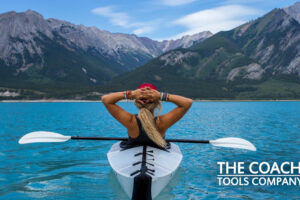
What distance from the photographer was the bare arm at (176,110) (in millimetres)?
9469

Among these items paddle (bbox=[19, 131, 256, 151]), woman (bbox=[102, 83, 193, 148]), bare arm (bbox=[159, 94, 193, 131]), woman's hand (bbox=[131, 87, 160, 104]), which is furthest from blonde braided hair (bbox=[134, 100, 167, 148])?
paddle (bbox=[19, 131, 256, 151])

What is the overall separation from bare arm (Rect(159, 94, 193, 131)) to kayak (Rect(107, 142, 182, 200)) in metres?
1.36

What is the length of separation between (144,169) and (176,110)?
2.31m

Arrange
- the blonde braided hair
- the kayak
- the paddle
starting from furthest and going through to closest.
A: 1. the paddle
2. the blonde braided hair
3. the kayak

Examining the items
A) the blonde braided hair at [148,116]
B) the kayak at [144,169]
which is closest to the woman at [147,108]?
the blonde braided hair at [148,116]

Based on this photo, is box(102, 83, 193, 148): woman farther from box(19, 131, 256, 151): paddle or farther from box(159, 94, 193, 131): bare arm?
box(19, 131, 256, 151): paddle

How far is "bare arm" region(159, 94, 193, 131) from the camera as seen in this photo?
9469 millimetres

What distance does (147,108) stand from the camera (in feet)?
31.4

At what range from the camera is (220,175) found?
49.4 ft

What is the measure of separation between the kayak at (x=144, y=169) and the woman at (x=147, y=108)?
91cm

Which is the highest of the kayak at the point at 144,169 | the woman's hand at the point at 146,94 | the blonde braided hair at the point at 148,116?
the woman's hand at the point at 146,94

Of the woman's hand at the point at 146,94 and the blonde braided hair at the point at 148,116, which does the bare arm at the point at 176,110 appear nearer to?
the blonde braided hair at the point at 148,116

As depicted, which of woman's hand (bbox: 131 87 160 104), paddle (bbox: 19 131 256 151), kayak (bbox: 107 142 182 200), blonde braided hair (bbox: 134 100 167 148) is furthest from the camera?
paddle (bbox: 19 131 256 151)

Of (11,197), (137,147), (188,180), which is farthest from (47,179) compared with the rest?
(188,180)
